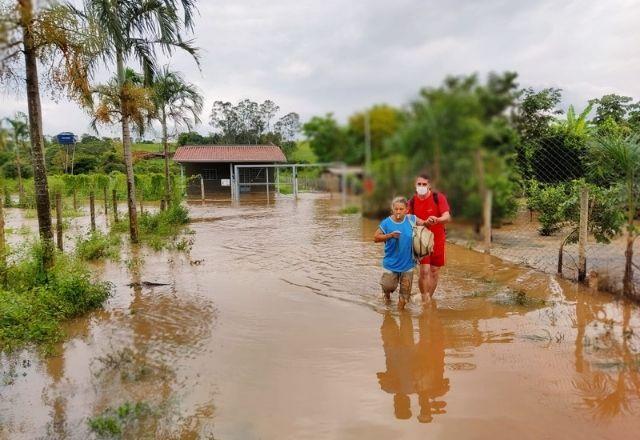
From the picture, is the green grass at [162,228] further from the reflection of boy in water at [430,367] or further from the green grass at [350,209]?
the green grass at [350,209]

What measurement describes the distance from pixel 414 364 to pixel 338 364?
729 mm

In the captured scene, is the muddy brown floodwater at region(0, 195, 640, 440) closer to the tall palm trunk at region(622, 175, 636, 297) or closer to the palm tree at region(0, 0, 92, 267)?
the tall palm trunk at region(622, 175, 636, 297)

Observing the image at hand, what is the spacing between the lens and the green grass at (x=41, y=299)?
5.61 meters

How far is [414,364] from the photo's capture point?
4875 millimetres

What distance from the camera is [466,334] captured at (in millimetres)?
5664

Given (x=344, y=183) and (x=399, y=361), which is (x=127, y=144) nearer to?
(x=399, y=361)

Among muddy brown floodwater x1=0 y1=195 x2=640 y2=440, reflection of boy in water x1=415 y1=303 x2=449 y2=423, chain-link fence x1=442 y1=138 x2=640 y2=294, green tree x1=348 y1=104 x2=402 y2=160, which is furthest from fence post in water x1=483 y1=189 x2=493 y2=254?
reflection of boy in water x1=415 y1=303 x2=449 y2=423

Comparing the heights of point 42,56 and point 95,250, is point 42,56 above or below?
above

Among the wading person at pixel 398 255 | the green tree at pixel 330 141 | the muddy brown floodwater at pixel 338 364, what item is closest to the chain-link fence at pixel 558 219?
the green tree at pixel 330 141

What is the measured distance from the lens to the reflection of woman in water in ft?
13.3

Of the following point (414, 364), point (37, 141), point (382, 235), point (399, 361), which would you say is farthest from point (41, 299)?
point (414, 364)

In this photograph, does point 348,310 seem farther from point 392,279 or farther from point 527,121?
point 527,121

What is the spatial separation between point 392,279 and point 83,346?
3.57 m

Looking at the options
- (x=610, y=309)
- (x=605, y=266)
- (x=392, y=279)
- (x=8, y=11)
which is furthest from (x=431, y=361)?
(x=8, y=11)
